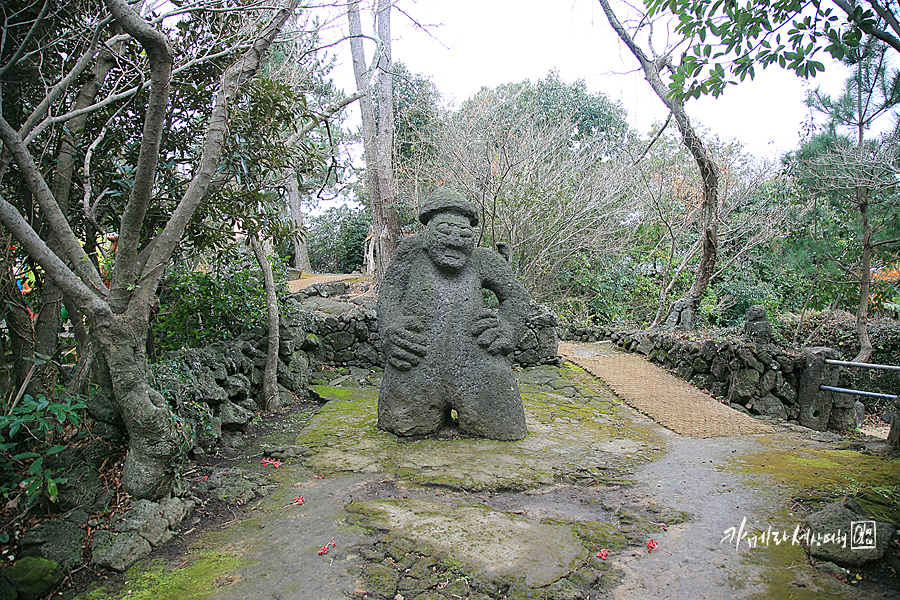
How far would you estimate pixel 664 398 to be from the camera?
6.28 meters

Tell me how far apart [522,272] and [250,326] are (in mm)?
6119

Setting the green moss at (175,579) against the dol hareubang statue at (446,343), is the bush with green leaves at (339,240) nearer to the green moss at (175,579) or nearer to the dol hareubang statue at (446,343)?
the dol hareubang statue at (446,343)

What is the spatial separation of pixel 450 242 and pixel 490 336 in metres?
0.92

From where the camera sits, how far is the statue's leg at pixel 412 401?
431 centimetres

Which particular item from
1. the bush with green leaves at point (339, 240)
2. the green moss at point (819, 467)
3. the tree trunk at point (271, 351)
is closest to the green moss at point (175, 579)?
the tree trunk at point (271, 351)

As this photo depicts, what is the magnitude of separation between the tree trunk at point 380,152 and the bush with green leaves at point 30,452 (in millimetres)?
6324

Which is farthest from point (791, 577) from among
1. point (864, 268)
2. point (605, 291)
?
point (605, 291)

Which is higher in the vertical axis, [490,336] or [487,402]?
[490,336]

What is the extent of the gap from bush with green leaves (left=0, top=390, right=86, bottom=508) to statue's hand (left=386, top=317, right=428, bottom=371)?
2.24m

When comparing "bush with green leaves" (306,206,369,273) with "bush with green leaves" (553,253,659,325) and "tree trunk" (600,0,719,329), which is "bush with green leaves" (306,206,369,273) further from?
"tree trunk" (600,0,719,329)

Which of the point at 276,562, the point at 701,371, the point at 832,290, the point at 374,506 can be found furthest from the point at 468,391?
A: the point at 832,290

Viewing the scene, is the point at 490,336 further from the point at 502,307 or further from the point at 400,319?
the point at 400,319

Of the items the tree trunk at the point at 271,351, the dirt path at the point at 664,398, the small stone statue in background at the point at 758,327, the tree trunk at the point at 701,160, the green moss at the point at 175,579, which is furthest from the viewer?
the tree trunk at the point at 701,160

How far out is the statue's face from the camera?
4383 mm
